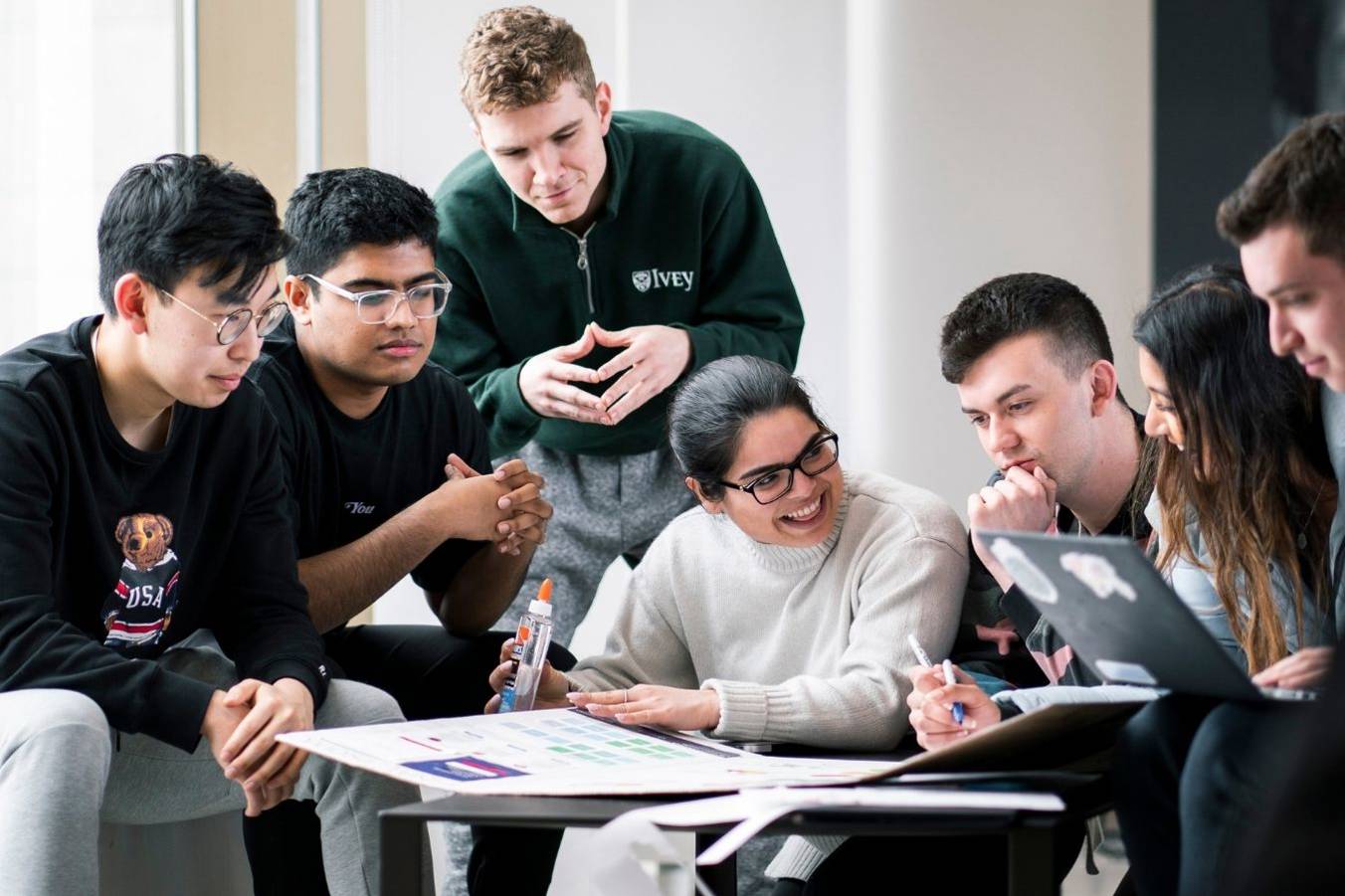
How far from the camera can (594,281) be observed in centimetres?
277

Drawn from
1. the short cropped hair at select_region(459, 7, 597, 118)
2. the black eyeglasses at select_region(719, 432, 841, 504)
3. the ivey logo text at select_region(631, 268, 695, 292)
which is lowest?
the black eyeglasses at select_region(719, 432, 841, 504)

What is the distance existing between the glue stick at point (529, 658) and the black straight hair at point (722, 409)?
12.0 inches

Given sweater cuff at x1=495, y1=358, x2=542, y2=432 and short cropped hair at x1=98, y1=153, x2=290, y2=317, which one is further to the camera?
sweater cuff at x1=495, y1=358, x2=542, y2=432

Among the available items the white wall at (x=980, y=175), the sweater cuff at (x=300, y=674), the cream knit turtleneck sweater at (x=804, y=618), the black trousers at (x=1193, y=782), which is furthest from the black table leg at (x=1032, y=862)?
the white wall at (x=980, y=175)

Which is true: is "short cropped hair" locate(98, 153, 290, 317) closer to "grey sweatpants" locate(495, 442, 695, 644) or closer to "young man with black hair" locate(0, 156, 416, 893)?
"young man with black hair" locate(0, 156, 416, 893)

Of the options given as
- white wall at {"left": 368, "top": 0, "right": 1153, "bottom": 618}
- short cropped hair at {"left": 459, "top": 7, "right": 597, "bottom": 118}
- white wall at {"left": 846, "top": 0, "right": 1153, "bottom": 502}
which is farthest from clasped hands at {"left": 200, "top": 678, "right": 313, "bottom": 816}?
white wall at {"left": 846, "top": 0, "right": 1153, "bottom": 502}

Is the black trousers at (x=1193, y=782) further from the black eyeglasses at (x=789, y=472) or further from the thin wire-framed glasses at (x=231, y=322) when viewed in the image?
the thin wire-framed glasses at (x=231, y=322)

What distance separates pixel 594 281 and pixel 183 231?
934 millimetres

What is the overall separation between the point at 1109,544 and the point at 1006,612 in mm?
864

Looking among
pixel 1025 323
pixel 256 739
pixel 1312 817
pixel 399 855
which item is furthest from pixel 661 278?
pixel 1312 817

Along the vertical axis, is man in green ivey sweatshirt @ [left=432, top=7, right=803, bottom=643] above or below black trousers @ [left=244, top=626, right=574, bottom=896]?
above

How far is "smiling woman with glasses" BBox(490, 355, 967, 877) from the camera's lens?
1.91 m

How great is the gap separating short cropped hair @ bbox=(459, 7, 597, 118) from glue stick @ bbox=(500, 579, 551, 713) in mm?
914

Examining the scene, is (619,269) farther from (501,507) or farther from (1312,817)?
(1312,817)
